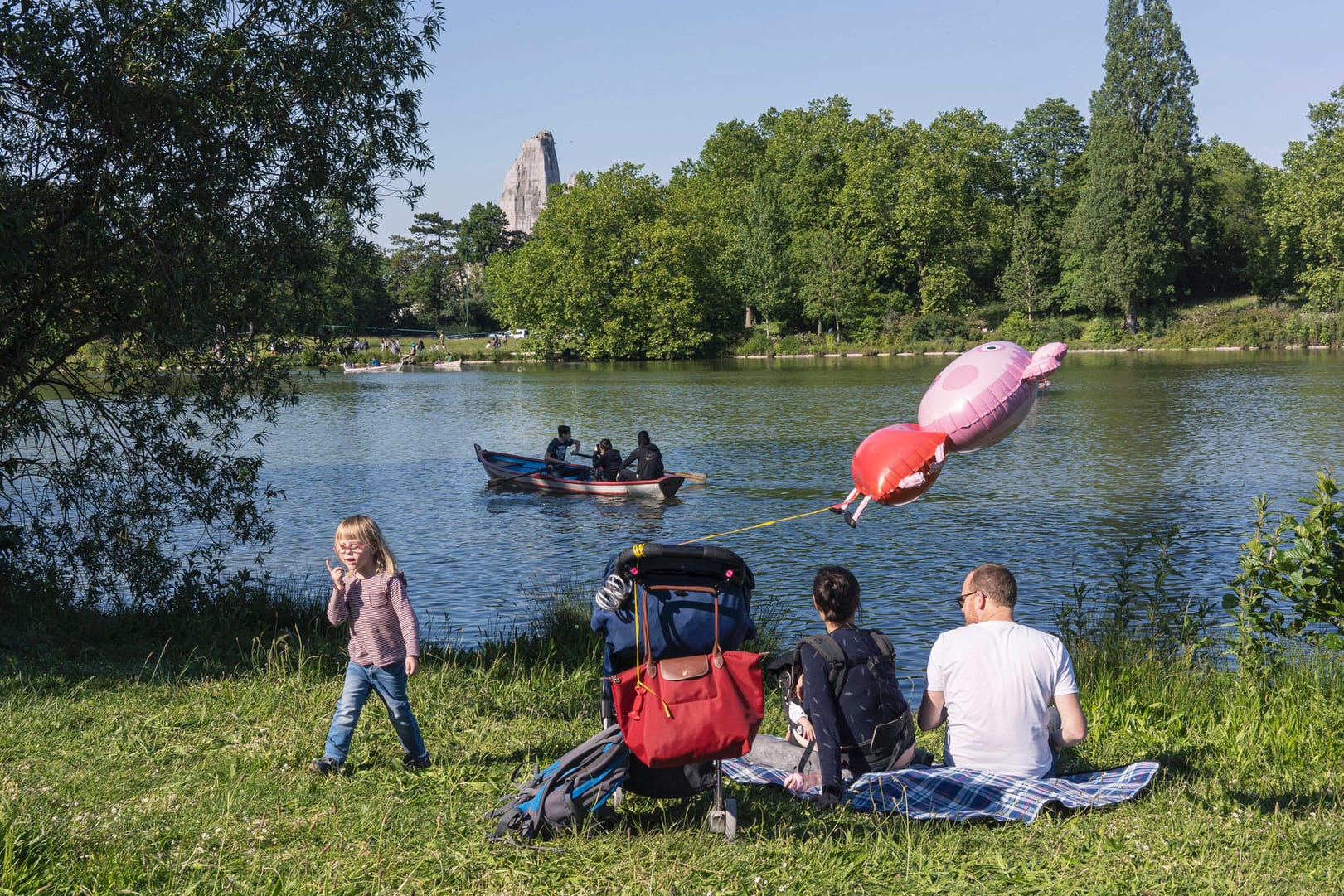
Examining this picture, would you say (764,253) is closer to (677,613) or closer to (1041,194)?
(1041,194)

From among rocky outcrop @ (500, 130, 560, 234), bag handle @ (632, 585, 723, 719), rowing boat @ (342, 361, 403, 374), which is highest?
rocky outcrop @ (500, 130, 560, 234)

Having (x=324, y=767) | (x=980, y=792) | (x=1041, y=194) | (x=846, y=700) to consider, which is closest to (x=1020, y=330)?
(x=1041, y=194)

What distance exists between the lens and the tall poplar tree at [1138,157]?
66562 millimetres

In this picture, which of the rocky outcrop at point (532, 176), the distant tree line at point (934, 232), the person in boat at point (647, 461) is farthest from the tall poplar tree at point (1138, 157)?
the rocky outcrop at point (532, 176)

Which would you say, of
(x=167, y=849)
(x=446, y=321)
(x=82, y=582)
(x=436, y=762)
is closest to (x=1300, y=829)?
(x=436, y=762)

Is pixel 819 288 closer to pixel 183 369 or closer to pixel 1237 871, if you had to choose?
pixel 183 369

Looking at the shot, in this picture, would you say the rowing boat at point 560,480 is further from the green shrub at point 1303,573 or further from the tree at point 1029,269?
the tree at point 1029,269

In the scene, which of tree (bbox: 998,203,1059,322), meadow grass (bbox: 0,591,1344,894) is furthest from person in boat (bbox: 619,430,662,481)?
tree (bbox: 998,203,1059,322)

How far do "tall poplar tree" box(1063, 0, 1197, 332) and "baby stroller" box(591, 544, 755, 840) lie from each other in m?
68.0

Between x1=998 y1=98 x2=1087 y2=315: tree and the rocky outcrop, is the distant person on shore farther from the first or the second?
the rocky outcrop

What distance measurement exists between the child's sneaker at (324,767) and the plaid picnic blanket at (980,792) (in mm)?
2295

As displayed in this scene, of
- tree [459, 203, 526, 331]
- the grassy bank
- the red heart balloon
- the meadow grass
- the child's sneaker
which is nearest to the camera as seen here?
the meadow grass

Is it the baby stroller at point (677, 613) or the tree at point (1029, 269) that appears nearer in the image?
the baby stroller at point (677, 613)

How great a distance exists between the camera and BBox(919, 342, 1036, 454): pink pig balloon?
687 cm
